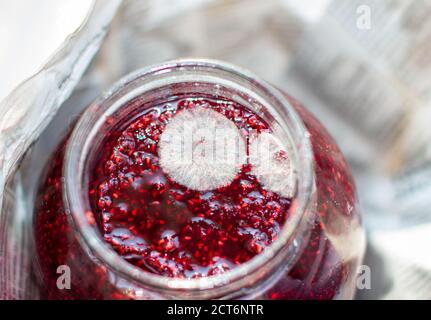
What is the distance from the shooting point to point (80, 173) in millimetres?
616

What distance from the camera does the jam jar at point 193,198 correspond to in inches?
23.5

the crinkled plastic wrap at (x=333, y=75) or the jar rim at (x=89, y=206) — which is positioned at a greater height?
the crinkled plastic wrap at (x=333, y=75)

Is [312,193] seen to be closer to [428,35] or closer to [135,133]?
[135,133]

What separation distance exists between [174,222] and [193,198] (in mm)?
27

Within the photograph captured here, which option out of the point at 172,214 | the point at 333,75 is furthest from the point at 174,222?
the point at 333,75

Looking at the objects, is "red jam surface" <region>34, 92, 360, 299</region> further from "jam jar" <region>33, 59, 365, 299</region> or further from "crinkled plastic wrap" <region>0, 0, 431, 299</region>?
"crinkled plastic wrap" <region>0, 0, 431, 299</region>

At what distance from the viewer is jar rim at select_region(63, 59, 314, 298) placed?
1.86ft

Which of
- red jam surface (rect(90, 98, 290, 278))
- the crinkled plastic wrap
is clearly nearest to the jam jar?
red jam surface (rect(90, 98, 290, 278))

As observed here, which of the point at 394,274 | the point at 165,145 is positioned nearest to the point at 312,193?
the point at 165,145

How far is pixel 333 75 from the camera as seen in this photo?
852mm

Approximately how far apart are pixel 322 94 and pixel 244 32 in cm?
12

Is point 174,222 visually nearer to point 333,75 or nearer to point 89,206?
point 89,206

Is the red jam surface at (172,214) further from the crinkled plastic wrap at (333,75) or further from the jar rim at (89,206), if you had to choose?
the crinkled plastic wrap at (333,75)

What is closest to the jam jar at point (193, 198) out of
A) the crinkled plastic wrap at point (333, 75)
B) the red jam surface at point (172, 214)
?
the red jam surface at point (172, 214)
